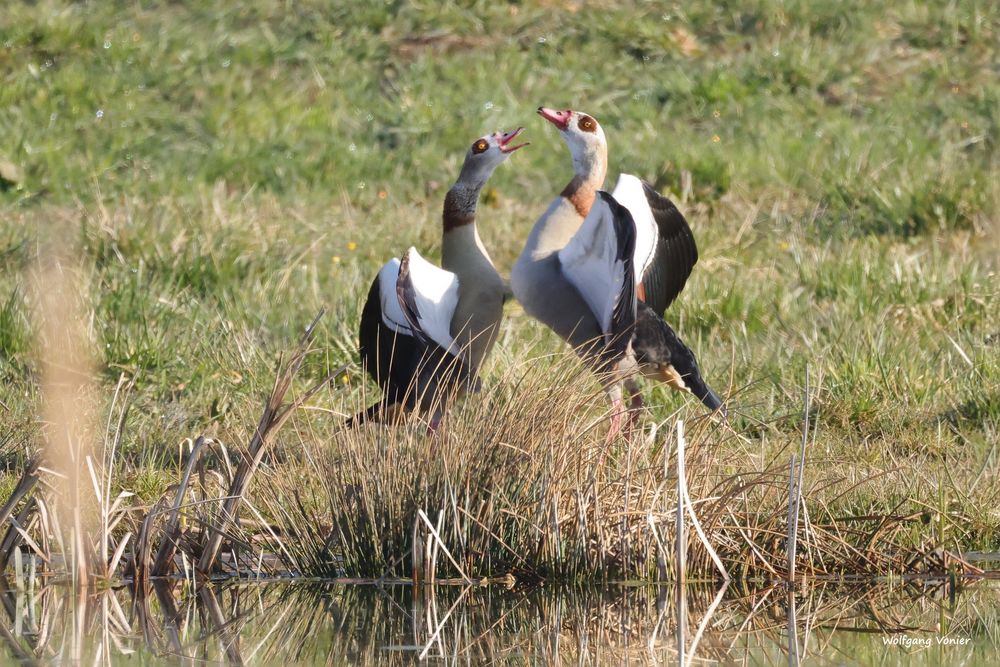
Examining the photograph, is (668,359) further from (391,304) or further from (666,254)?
(391,304)

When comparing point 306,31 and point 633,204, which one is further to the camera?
point 306,31

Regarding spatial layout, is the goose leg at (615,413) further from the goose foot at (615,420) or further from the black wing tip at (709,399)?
the black wing tip at (709,399)

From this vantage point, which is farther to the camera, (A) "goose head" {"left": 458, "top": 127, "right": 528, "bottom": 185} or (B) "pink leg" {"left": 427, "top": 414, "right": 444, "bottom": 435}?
(A) "goose head" {"left": 458, "top": 127, "right": 528, "bottom": 185}

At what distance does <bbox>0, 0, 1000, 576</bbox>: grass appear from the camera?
4961 millimetres

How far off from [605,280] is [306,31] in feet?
20.8

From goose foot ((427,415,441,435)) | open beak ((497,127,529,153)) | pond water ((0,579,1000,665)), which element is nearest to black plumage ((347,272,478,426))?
goose foot ((427,415,441,435))

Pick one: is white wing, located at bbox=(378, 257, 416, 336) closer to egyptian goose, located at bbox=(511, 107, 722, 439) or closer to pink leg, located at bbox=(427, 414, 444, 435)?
egyptian goose, located at bbox=(511, 107, 722, 439)

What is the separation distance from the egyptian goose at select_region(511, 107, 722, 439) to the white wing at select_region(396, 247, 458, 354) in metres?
0.27

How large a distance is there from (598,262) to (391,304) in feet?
2.68

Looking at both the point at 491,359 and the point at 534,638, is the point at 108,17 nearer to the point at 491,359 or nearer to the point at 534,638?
the point at 491,359

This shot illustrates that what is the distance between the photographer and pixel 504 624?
13.6 feet

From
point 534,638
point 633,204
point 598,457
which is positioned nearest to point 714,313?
point 633,204

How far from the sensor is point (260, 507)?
204 inches

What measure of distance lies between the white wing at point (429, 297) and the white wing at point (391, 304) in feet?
0.09
